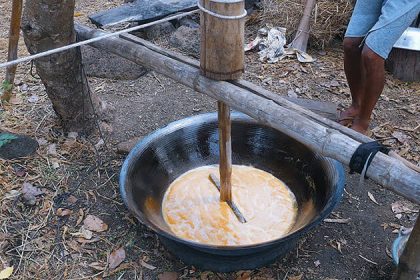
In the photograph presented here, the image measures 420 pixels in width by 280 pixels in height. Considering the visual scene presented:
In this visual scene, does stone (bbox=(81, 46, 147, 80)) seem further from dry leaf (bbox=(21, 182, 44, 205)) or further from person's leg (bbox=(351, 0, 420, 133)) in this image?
person's leg (bbox=(351, 0, 420, 133))

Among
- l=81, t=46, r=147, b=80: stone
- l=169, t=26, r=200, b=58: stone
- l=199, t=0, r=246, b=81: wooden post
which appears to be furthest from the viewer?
l=169, t=26, r=200, b=58: stone

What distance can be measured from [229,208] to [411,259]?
42.3 inches

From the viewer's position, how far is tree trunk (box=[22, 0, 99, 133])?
103 inches

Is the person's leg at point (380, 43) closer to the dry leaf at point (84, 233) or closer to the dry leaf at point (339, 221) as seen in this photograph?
the dry leaf at point (339, 221)

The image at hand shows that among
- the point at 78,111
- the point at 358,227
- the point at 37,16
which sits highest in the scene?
the point at 37,16

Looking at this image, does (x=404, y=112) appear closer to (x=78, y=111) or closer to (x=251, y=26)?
(x=251, y=26)

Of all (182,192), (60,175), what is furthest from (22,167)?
(182,192)

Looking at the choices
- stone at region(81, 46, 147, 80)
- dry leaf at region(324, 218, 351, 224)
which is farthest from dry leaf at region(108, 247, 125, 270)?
stone at region(81, 46, 147, 80)

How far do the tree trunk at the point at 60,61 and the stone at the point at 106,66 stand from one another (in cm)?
70

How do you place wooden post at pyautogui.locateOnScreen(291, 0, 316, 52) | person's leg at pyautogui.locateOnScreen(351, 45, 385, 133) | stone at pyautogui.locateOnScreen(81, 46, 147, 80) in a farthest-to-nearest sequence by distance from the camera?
wooden post at pyautogui.locateOnScreen(291, 0, 316, 52), stone at pyautogui.locateOnScreen(81, 46, 147, 80), person's leg at pyautogui.locateOnScreen(351, 45, 385, 133)

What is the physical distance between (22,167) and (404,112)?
9.59 ft

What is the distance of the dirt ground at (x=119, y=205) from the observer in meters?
2.35

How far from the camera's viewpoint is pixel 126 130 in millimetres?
3338

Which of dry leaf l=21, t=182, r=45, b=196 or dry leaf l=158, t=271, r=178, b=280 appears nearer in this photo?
dry leaf l=158, t=271, r=178, b=280
